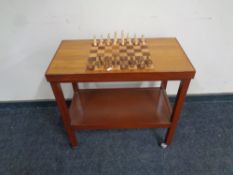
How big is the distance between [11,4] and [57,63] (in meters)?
0.52

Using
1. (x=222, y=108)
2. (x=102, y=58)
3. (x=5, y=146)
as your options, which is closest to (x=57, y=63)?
(x=102, y=58)

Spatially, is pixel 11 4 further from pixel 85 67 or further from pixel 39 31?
pixel 85 67

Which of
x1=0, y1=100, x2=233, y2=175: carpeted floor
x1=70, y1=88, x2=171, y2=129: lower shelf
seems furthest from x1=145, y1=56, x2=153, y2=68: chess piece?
x1=0, y1=100, x2=233, y2=175: carpeted floor

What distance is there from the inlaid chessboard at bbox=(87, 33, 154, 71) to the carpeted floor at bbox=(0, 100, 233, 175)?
26.3 inches

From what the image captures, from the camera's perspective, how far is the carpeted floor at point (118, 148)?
1.20 m

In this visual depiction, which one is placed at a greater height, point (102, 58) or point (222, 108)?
point (102, 58)

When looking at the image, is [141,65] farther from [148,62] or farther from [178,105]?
[178,105]

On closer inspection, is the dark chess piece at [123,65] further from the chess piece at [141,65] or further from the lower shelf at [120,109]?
the lower shelf at [120,109]

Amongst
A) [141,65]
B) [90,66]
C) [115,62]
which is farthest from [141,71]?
[90,66]

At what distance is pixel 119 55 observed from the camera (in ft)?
3.34

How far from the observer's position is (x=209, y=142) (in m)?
1.34

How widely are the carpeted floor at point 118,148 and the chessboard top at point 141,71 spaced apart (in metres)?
0.65

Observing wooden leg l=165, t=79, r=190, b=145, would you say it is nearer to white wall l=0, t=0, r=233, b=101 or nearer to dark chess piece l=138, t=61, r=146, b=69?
dark chess piece l=138, t=61, r=146, b=69

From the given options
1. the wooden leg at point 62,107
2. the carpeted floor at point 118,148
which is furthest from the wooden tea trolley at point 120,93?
the carpeted floor at point 118,148
